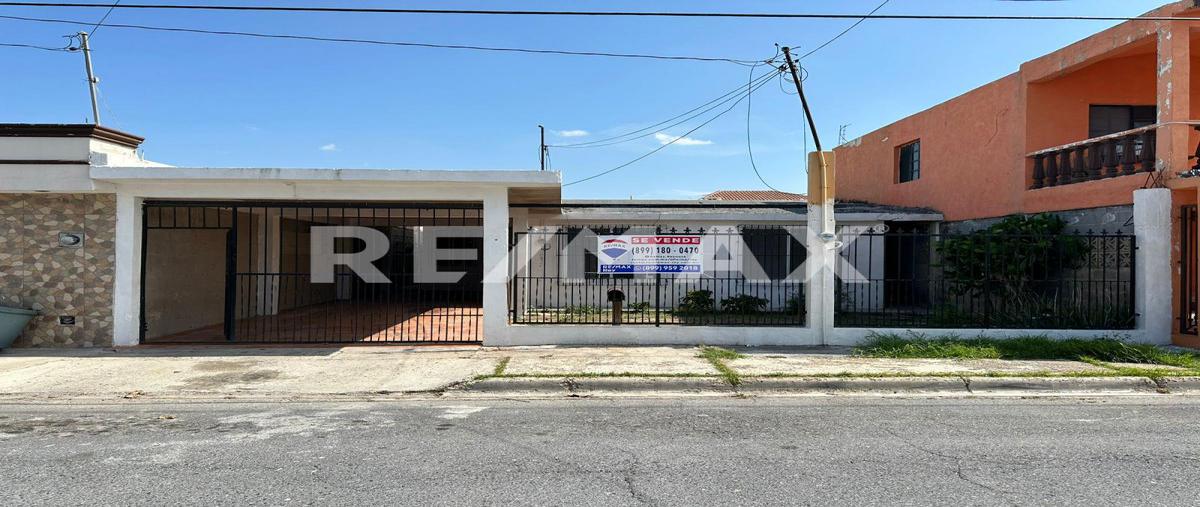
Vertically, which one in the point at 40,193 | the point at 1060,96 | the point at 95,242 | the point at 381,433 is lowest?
the point at 381,433

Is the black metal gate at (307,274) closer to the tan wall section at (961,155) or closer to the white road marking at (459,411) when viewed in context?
the white road marking at (459,411)

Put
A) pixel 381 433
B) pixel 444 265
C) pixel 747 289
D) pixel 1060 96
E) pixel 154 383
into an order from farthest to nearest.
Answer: pixel 444 265
pixel 747 289
pixel 1060 96
pixel 154 383
pixel 381 433

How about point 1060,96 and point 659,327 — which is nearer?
point 659,327

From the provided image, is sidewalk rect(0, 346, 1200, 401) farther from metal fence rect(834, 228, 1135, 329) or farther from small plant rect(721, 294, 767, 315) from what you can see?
small plant rect(721, 294, 767, 315)

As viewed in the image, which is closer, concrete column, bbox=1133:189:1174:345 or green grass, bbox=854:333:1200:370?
green grass, bbox=854:333:1200:370

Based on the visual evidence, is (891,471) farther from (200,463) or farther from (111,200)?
(111,200)

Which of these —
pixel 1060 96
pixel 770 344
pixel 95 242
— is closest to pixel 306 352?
pixel 95 242

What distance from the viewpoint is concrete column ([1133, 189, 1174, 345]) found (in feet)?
33.2

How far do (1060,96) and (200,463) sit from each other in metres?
15.2

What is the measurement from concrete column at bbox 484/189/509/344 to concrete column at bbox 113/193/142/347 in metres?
5.05

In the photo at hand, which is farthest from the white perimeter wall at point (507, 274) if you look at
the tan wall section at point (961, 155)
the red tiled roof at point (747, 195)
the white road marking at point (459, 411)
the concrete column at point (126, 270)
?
the red tiled roof at point (747, 195)

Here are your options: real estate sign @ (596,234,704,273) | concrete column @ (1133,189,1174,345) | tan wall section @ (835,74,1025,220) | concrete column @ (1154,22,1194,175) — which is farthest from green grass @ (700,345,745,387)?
tan wall section @ (835,74,1025,220)

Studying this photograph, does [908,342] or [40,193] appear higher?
[40,193]

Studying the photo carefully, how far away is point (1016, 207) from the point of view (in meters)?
13.6
